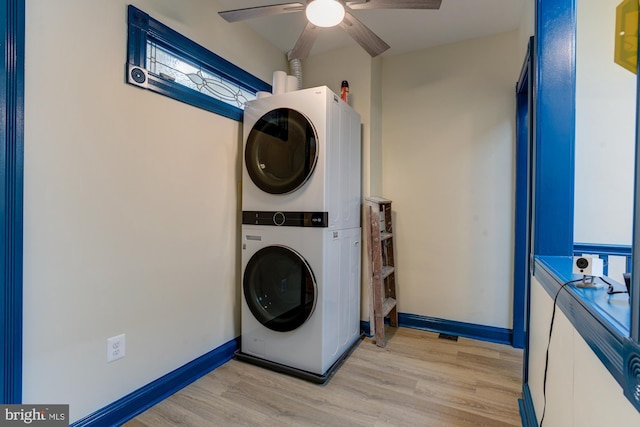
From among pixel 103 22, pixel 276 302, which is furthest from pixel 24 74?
pixel 276 302

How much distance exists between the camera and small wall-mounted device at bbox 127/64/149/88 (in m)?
1.46

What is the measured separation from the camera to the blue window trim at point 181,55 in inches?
58.7

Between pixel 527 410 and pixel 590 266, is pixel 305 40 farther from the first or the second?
pixel 527 410

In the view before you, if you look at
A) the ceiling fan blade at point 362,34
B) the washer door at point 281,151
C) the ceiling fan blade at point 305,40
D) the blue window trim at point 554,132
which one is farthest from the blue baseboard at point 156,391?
the ceiling fan blade at point 362,34

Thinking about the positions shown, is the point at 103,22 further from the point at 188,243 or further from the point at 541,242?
the point at 541,242

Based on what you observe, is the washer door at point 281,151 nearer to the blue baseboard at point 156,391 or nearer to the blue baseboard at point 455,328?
the blue baseboard at point 156,391

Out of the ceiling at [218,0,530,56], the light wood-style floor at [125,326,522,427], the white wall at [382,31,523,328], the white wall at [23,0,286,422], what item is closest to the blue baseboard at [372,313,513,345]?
the white wall at [382,31,523,328]

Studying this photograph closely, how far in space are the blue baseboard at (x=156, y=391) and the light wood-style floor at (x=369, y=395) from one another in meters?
0.04

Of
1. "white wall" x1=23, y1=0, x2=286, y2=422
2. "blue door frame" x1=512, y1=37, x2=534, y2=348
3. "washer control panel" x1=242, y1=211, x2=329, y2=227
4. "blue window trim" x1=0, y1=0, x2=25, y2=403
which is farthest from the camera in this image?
"blue door frame" x1=512, y1=37, x2=534, y2=348

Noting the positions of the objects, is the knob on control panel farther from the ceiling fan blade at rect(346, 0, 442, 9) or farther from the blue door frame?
the blue door frame

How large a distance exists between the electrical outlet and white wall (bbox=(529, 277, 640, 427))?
71.0 inches

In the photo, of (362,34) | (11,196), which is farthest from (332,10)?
(11,196)

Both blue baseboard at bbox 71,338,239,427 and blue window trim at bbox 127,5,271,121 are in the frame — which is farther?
blue window trim at bbox 127,5,271,121

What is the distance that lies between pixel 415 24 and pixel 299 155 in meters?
1.41
